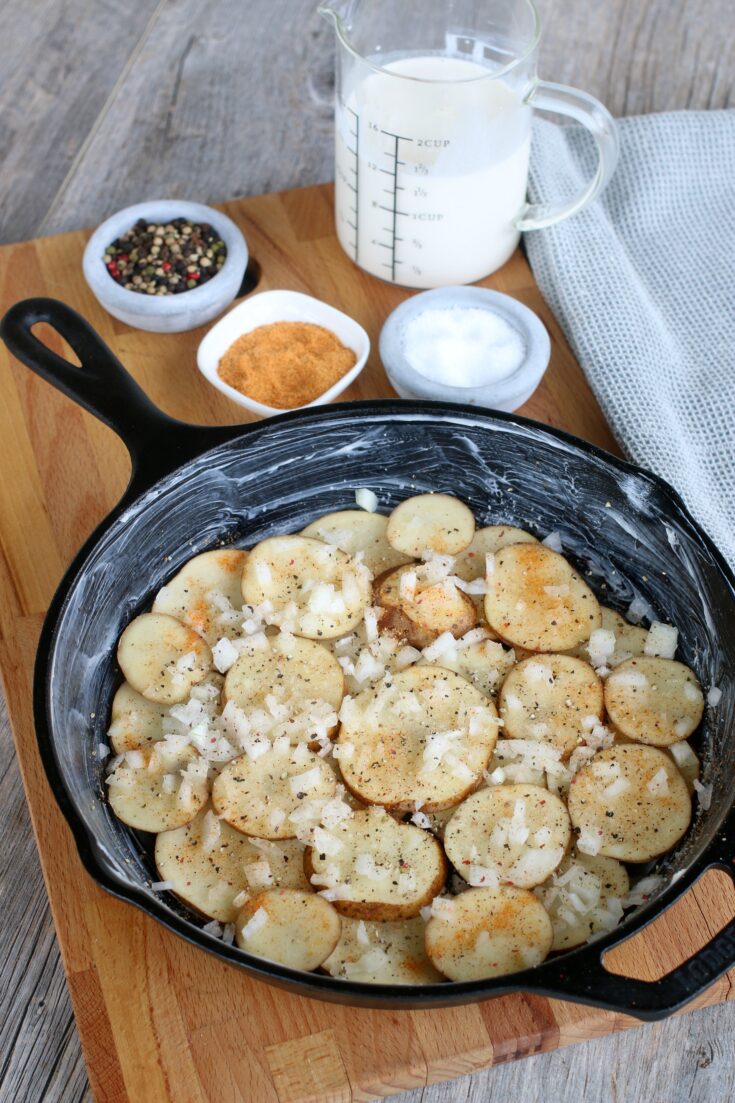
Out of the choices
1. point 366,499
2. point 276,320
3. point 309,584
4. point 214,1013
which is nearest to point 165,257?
point 276,320

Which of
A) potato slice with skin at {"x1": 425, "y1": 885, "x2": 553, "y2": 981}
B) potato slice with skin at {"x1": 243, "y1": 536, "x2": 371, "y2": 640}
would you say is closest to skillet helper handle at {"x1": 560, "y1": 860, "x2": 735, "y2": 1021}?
potato slice with skin at {"x1": 425, "y1": 885, "x2": 553, "y2": 981}

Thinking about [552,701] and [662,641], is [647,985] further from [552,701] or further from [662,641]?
[662,641]

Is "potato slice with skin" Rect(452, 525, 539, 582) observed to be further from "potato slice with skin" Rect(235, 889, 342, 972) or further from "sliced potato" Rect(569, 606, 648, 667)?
"potato slice with skin" Rect(235, 889, 342, 972)

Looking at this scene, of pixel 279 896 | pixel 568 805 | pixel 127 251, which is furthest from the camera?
pixel 127 251

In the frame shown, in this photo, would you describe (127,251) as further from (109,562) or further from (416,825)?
(416,825)

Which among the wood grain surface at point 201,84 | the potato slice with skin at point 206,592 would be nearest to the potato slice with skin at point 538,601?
the potato slice with skin at point 206,592

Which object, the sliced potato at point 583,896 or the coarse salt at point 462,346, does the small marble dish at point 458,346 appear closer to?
the coarse salt at point 462,346

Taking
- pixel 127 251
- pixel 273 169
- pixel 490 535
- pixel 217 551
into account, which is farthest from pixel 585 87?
pixel 217 551
